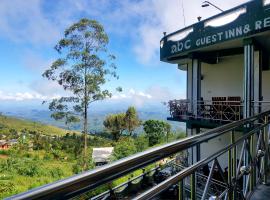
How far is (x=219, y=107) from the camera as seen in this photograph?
35.0 feet

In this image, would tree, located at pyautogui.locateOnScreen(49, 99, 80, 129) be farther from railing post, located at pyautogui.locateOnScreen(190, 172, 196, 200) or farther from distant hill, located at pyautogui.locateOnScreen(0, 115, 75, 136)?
distant hill, located at pyautogui.locateOnScreen(0, 115, 75, 136)

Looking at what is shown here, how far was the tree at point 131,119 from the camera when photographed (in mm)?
43938

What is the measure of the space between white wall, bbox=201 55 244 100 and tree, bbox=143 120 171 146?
66.7 ft

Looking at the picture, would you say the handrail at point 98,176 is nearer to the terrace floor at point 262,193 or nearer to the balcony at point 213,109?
the terrace floor at point 262,193

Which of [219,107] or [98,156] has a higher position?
[219,107]

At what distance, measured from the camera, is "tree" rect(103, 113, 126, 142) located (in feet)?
143

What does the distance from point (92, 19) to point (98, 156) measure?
12.4 m

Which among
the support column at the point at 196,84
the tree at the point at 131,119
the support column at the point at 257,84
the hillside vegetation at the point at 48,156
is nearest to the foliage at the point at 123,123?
the tree at the point at 131,119

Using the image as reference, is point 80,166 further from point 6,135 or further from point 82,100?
point 6,135

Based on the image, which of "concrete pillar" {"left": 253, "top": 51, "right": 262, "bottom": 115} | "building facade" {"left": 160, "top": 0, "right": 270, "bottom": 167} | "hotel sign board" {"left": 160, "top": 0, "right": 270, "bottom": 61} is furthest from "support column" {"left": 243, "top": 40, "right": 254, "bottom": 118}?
"hotel sign board" {"left": 160, "top": 0, "right": 270, "bottom": 61}

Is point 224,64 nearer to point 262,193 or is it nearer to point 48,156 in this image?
point 262,193

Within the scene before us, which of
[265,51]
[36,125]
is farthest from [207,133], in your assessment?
[36,125]

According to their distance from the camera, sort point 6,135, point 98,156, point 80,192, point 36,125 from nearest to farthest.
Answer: point 80,192, point 98,156, point 6,135, point 36,125

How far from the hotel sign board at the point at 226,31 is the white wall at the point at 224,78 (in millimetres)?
2316
